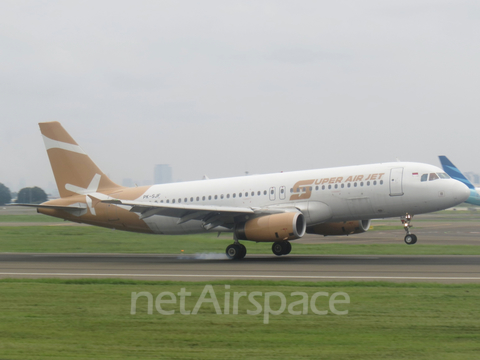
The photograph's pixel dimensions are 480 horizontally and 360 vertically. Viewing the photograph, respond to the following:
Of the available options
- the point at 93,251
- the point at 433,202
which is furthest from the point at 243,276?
the point at 93,251

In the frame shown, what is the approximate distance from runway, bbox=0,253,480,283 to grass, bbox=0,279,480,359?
12.6 ft

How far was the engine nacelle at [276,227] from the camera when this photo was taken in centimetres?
2634

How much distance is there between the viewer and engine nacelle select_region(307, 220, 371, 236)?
3062 cm

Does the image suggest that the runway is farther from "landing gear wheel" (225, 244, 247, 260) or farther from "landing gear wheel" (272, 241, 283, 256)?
"landing gear wheel" (272, 241, 283, 256)

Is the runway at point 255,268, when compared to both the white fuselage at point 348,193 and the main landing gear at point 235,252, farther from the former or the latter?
the white fuselage at point 348,193

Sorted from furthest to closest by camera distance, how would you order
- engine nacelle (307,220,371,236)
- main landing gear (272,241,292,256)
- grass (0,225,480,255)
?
grass (0,225,480,255), engine nacelle (307,220,371,236), main landing gear (272,241,292,256)

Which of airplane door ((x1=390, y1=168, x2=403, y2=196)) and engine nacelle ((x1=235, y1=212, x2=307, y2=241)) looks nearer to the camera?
engine nacelle ((x1=235, y1=212, x2=307, y2=241))

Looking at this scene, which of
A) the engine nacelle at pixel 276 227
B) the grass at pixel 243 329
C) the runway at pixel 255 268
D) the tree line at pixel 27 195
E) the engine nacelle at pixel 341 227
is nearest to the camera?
the grass at pixel 243 329

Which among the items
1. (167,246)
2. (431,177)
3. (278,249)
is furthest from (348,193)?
(167,246)

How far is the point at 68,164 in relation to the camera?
109ft

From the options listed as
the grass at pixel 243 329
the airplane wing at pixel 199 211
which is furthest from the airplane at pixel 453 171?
the grass at pixel 243 329

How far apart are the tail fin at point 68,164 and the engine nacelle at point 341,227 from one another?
1213 cm

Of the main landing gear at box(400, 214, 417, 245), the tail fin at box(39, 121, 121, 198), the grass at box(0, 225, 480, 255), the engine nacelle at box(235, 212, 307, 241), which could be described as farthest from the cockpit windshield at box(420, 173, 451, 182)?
the tail fin at box(39, 121, 121, 198)

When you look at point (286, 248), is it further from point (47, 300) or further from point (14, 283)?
point (47, 300)
